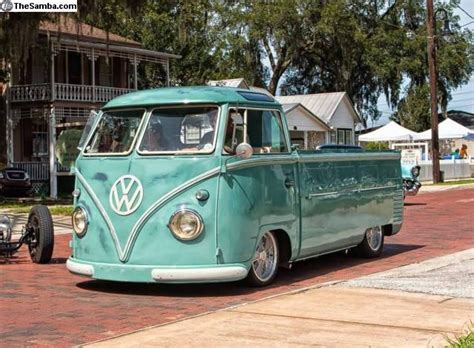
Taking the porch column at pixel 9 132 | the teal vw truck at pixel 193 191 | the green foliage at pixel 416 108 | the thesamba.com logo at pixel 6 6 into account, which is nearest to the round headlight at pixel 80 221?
the teal vw truck at pixel 193 191

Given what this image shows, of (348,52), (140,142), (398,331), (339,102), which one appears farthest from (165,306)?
(348,52)

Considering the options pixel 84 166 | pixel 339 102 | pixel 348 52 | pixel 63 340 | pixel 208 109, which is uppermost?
pixel 348 52

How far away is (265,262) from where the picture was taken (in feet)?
29.6

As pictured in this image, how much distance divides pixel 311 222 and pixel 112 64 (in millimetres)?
29509

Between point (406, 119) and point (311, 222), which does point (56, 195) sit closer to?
point (311, 222)

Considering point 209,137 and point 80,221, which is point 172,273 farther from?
point 209,137

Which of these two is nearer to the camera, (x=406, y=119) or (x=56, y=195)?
(x=56, y=195)

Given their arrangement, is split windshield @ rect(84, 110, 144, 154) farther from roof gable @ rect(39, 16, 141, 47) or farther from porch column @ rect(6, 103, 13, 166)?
porch column @ rect(6, 103, 13, 166)

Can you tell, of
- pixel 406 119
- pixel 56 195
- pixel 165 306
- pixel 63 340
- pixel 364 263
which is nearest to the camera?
pixel 63 340

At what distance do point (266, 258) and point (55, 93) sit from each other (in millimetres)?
24116

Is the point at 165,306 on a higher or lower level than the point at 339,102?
lower

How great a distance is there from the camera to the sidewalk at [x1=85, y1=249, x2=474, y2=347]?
20.6 feet

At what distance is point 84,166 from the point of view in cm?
904

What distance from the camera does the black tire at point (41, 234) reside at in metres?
10.9
